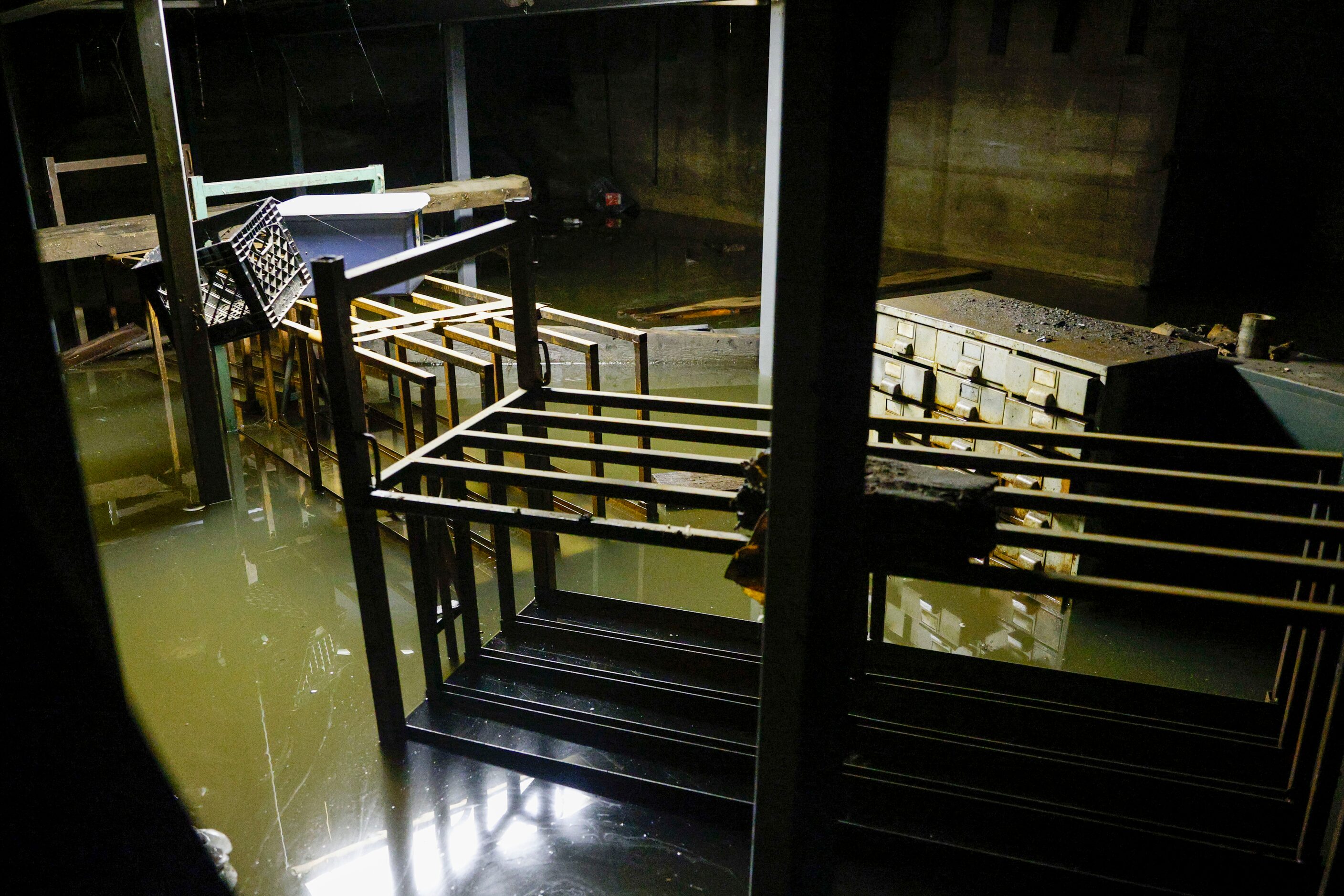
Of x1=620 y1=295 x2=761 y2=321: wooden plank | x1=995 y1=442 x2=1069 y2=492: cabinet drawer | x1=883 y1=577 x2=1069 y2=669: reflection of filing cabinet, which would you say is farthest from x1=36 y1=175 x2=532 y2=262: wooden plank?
x1=883 y1=577 x2=1069 y2=669: reflection of filing cabinet

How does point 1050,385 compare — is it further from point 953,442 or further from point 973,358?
point 953,442

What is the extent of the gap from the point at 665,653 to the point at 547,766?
756 mm

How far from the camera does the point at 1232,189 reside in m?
10.8

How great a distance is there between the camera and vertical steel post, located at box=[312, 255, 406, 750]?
317cm

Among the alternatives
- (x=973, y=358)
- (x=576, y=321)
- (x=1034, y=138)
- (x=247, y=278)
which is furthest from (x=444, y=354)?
(x=1034, y=138)

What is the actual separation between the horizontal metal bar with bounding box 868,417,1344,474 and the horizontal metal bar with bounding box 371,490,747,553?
99cm

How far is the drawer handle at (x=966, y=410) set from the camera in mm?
5492

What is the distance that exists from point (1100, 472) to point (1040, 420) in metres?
1.97

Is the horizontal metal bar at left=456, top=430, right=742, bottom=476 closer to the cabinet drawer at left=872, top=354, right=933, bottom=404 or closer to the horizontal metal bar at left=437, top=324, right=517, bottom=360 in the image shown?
the horizontal metal bar at left=437, top=324, right=517, bottom=360

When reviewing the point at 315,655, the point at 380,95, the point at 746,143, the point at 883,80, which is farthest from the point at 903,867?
the point at 380,95

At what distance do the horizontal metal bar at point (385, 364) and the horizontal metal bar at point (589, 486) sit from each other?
6.07 feet

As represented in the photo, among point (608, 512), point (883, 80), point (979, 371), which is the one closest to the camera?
point (883, 80)

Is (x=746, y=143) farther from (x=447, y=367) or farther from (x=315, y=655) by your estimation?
(x=315, y=655)

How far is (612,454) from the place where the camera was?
11.1ft
